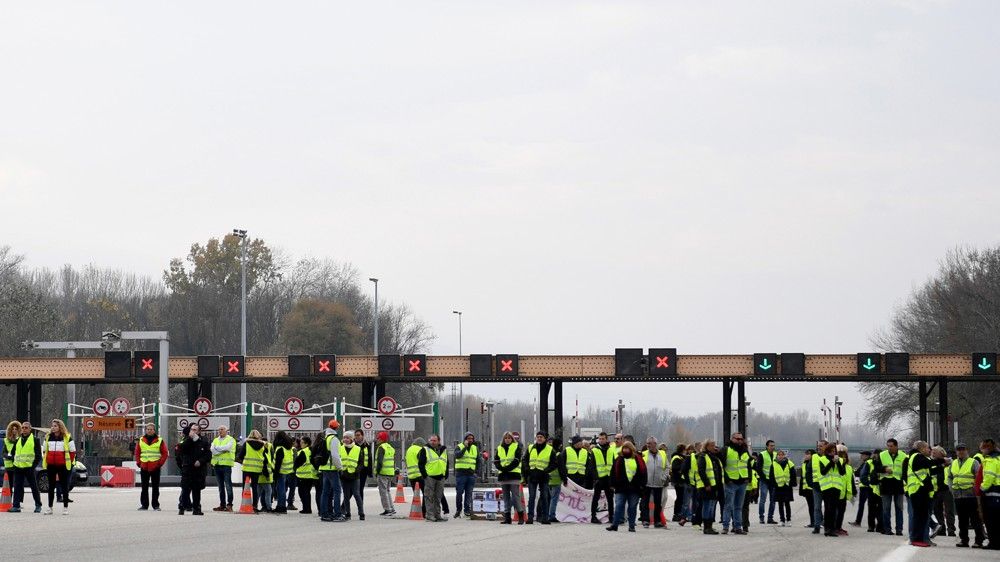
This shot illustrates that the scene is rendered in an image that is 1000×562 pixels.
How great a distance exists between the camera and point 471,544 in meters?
20.3

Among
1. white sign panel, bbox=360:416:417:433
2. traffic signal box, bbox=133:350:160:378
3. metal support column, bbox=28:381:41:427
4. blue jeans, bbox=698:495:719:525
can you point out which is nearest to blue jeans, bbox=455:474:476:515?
blue jeans, bbox=698:495:719:525

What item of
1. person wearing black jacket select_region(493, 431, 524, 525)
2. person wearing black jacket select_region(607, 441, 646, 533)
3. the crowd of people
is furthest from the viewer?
person wearing black jacket select_region(493, 431, 524, 525)

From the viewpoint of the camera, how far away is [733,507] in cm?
2550

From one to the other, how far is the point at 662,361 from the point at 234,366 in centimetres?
1586

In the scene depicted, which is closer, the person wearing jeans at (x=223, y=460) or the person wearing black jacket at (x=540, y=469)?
the person wearing black jacket at (x=540, y=469)

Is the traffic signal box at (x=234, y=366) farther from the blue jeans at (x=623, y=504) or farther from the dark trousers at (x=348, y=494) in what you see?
the blue jeans at (x=623, y=504)

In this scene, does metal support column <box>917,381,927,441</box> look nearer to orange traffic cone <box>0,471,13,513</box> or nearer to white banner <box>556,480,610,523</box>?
white banner <box>556,480,610,523</box>

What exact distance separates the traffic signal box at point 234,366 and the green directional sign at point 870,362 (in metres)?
22.5

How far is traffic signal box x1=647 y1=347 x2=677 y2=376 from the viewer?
5384cm

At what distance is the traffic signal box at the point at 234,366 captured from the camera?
5569 centimetres

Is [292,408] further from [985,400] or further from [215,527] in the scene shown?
[985,400]

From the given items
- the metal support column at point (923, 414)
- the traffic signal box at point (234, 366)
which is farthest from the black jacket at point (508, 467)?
the metal support column at point (923, 414)

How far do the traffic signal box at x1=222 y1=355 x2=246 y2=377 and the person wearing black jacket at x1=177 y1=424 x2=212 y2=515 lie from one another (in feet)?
90.9

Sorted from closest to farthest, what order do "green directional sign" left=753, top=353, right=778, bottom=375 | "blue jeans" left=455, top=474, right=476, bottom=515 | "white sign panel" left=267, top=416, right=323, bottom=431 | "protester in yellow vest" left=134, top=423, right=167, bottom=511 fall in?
"protester in yellow vest" left=134, top=423, right=167, bottom=511, "blue jeans" left=455, top=474, right=476, bottom=515, "white sign panel" left=267, top=416, right=323, bottom=431, "green directional sign" left=753, top=353, right=778, bottom=375
